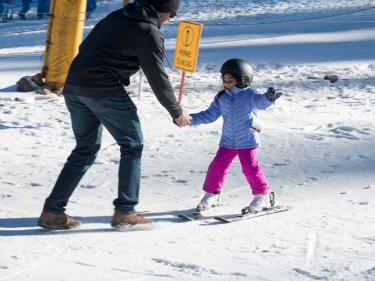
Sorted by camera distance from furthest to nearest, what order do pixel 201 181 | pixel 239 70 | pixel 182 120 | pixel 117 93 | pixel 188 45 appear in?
pixel 188 45
pixel 201 181
pixel 239 70
pixel 182 120
pixel 117 93

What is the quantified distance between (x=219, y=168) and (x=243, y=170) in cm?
18

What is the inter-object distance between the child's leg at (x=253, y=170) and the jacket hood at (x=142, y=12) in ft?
4.00

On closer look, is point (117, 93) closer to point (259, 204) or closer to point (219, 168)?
point (219, 168)

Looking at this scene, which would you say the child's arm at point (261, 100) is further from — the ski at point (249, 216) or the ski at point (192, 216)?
the ski at point (192, 216)

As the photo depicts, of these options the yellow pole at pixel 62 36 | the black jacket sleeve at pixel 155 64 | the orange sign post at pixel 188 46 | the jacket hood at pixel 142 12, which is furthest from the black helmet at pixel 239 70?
the yellow pole at pixel 62 36

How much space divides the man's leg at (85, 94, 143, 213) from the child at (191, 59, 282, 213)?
25.3 inches

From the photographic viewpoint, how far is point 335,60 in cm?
1488

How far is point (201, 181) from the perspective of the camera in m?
8.00

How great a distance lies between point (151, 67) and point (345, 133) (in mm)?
3884

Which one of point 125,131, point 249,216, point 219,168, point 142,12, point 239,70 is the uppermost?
point 142,12

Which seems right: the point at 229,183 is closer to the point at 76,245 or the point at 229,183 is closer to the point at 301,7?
the point at 76,245

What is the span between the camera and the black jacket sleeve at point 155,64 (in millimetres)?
6109

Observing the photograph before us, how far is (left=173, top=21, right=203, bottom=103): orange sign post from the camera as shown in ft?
34.7

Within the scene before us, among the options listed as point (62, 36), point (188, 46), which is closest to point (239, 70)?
point (188, 46)
